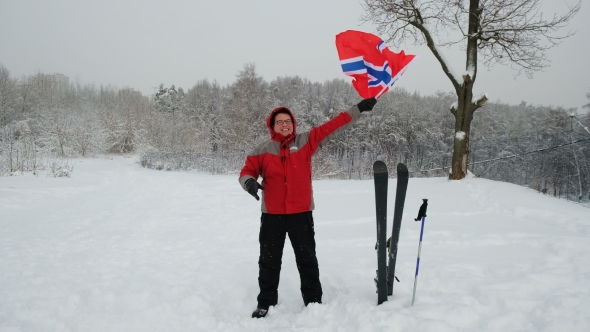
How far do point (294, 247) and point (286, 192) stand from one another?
549mm

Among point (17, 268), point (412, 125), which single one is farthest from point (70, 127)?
point (412, 125)

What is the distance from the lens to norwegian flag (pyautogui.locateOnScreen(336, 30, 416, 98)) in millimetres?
3002

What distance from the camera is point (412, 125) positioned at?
42.8 metres

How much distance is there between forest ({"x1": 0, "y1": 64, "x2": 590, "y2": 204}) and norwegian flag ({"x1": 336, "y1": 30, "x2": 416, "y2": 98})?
13.6 meters

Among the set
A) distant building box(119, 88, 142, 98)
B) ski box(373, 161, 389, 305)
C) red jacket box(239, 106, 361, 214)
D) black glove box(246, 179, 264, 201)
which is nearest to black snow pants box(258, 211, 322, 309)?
red jacket box(239, 106, 361, 214)

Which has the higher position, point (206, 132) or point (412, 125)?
point (412, 125)

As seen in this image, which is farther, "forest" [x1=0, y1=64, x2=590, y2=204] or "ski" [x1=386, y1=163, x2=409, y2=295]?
"forest" [x1=0, y1=64, x2=590, y2=204]

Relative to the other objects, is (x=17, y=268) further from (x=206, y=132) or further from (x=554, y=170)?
(x=554, y=170)

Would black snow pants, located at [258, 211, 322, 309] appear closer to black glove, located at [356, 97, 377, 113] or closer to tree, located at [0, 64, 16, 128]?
black glove, located at [356, 97, 377, 113]

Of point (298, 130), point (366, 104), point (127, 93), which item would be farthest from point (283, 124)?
point (127, 93)

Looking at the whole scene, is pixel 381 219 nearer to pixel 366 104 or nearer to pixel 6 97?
pixel 366 104

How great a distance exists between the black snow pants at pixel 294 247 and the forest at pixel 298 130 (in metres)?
13.2

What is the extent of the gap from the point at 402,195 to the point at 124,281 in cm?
319

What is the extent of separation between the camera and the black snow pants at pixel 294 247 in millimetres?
2869
